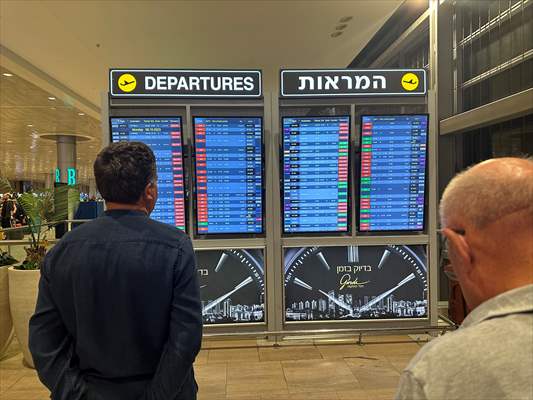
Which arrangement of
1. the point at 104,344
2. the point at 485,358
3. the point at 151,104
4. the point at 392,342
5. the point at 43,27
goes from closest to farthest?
the point at 485,358
the point at 104,344
the point at 151,104
the point at 392,342
the point at 43,27

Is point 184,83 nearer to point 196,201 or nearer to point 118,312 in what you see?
point 196,201

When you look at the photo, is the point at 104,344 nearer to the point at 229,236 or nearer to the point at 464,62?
the point at 229,236

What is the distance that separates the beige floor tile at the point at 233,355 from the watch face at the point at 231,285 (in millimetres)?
262

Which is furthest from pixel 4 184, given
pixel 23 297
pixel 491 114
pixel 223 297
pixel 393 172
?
pixel 491 114

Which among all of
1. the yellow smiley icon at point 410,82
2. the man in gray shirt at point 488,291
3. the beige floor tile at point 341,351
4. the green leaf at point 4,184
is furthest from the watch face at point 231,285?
the man in gray shirt at point 488,291

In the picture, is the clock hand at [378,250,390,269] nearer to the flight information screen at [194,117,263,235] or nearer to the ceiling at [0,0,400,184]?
the flight information screen at [194,117,263,235]

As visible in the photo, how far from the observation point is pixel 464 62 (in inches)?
200

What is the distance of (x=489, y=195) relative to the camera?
2.52 ft

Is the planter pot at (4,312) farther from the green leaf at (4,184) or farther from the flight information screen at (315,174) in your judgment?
the flight information screen at (315,174)

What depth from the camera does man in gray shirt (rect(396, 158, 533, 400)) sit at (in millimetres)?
670

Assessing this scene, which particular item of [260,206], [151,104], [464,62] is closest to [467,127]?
[464,62]

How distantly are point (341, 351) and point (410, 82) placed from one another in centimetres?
252

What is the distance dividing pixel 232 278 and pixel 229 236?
395 millimetres

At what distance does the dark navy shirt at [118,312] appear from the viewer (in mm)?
1406
